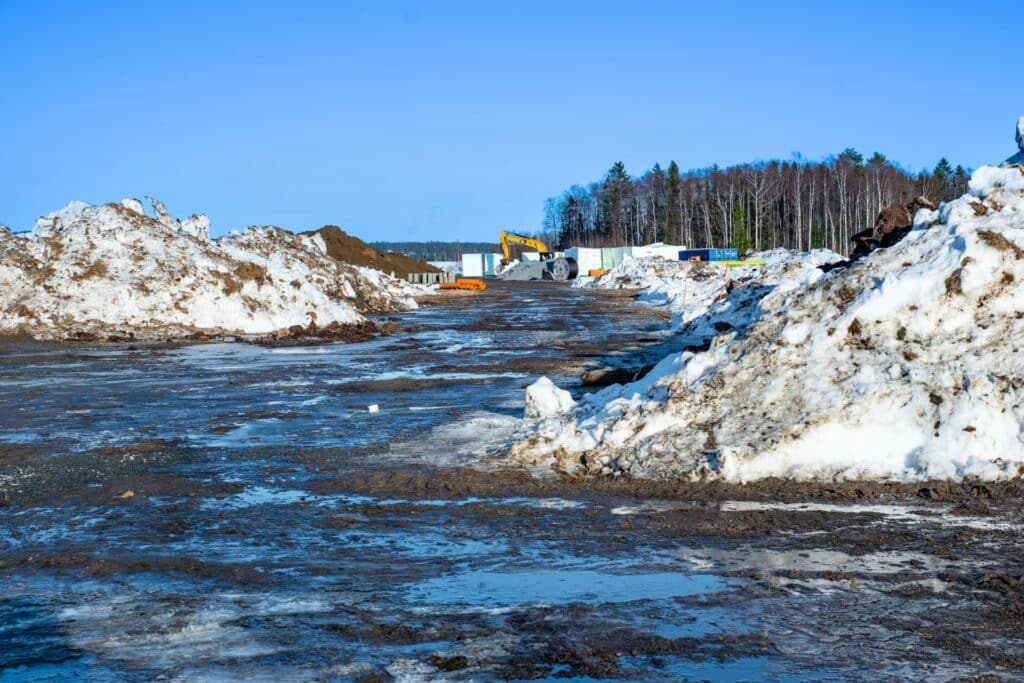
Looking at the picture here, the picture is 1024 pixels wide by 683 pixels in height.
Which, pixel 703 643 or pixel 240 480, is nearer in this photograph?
pixel 703 643

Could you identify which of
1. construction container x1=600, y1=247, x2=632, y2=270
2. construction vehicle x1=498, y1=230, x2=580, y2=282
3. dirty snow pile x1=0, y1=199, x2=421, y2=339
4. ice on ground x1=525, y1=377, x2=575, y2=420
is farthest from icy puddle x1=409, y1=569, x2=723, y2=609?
construction container x1=600, y1=247, x2=632, y2=270

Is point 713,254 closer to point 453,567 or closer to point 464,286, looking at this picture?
point 464,286

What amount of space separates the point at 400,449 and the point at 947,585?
629cm

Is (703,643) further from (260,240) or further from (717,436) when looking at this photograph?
(260,240)

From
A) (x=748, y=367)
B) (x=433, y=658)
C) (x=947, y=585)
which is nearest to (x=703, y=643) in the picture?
(x=433, y=658)

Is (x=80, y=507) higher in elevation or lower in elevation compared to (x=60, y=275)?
lower

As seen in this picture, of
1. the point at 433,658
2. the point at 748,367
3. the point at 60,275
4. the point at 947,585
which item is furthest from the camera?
the point at 60,275

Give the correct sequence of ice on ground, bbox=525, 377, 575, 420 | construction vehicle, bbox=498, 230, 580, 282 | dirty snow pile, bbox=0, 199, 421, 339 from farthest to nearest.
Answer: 1. construction vehicle, bbox=498, 230, 580, 282
2. dirty snow pile, bbox=0, 199, 421, 339
3. ice on ground, bbox=525, 377, 575, 420

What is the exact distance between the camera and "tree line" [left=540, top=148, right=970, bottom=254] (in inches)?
3893

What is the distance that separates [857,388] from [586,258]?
92671 millimetres

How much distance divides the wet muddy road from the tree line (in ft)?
273

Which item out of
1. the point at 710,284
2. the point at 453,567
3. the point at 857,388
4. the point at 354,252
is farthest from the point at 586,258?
the point at 453,567

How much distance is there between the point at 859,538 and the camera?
271 inches

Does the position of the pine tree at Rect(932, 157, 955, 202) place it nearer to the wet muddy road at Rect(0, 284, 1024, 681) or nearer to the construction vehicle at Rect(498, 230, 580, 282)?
the construction vehicle at Rect(498, 230, 580, 282)
